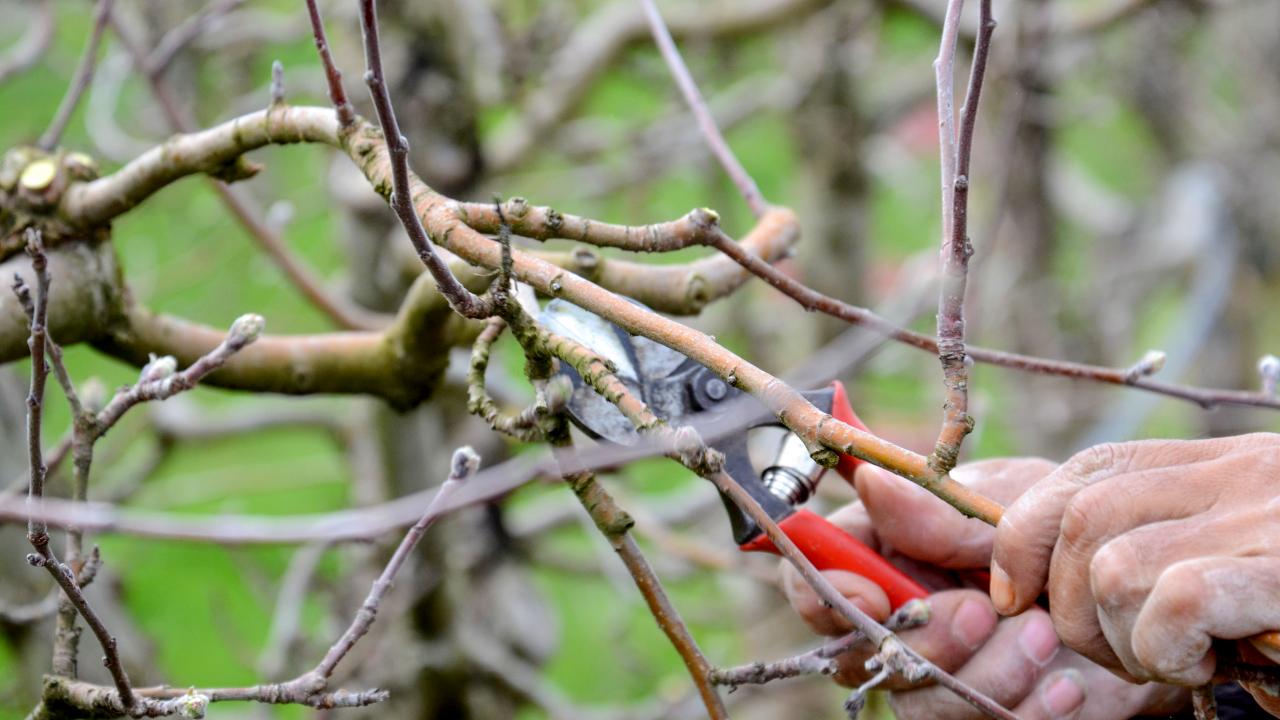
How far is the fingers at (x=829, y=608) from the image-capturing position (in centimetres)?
150

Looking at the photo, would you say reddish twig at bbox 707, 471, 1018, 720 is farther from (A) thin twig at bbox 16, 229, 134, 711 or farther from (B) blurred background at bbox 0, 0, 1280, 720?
(B) blurred background at bbox 0, 0, 1280, 720

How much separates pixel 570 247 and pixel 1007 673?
2245 millimetres

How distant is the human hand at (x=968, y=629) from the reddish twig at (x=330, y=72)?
81 cm

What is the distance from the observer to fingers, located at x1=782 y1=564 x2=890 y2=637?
4.93 ft

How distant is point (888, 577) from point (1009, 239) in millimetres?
4194

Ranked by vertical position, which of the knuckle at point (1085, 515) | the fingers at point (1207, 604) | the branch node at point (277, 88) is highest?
the branch node at point (277, 88)

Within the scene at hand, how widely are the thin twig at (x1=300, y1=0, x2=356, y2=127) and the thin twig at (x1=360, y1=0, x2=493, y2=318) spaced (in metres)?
0.10

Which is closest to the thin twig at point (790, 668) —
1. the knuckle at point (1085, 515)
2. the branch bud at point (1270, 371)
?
the knuckle at point (1085, 515)

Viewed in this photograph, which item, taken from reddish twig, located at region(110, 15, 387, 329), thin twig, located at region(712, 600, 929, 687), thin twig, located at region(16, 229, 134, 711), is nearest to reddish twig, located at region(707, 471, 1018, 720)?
thin twig, located at region(712, 600, 929, 687)

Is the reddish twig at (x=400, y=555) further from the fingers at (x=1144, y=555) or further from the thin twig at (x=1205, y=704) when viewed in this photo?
the thin twig at (x=1205, y=704)

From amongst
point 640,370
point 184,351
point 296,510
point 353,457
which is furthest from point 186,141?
point 296,510

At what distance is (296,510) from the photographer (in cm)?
711

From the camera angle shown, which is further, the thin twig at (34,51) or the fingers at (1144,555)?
the thin twig at (34,51)

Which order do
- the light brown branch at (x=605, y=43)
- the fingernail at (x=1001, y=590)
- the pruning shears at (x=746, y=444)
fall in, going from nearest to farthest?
the fingernail at (x=1001, y=590), the pruning shears at (x=746, y=444), the light brown branch at (x=605, y=43)
